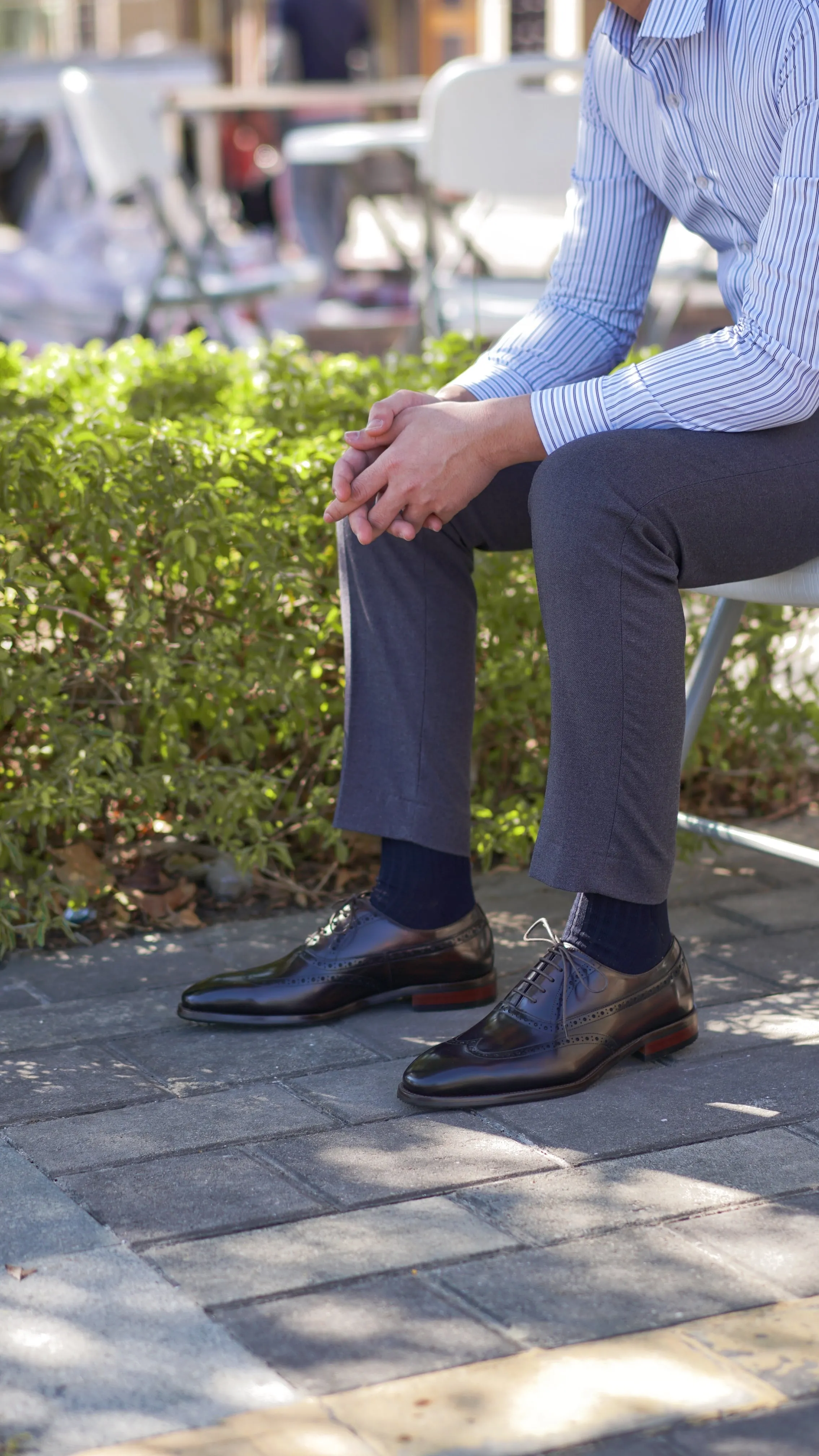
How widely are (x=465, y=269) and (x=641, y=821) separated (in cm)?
615

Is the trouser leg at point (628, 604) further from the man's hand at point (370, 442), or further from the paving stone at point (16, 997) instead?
the paving stone at point (16, 997)

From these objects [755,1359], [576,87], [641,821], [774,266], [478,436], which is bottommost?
[755,1359]

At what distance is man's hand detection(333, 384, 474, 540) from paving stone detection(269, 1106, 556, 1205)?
28.6 inches

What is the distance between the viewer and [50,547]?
8.95 feet

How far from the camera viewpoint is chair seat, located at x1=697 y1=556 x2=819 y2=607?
2221 mm

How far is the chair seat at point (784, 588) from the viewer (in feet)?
7.29

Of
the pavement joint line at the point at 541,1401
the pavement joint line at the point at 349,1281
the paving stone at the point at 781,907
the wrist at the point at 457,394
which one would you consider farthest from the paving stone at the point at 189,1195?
the paving stone at the point at 781,907

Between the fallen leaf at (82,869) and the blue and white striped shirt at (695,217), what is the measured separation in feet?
3.22

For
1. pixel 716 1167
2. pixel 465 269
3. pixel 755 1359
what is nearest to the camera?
pixel 755 1359

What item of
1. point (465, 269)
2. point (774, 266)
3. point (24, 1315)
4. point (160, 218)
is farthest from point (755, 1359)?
point (465, 269)

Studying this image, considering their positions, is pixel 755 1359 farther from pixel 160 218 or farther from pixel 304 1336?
pixel 160 218

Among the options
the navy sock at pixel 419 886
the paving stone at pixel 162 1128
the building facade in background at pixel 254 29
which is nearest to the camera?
the paving stone at pixel 162 1128

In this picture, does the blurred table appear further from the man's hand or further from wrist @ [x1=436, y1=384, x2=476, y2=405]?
the man's hand

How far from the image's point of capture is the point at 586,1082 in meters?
2.11
